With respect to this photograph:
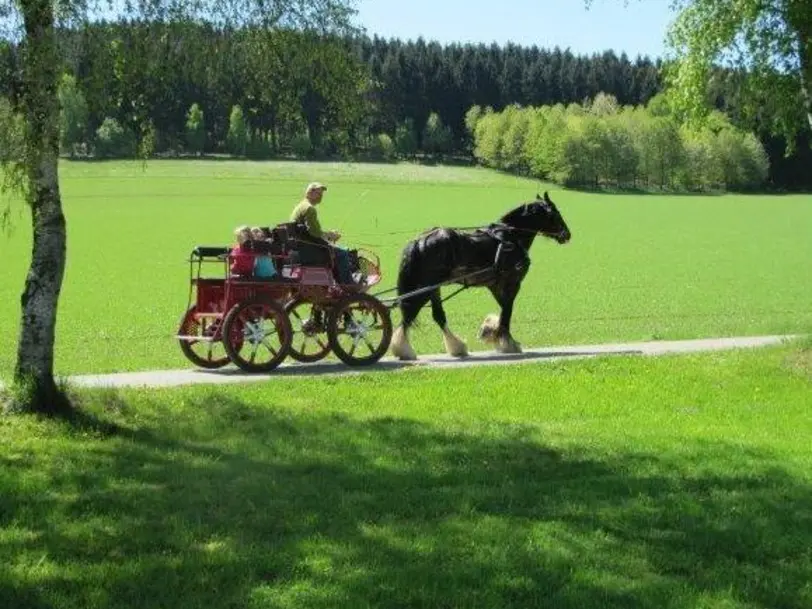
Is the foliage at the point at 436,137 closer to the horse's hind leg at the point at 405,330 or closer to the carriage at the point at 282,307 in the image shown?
the horse's hind leg at the point at 405,330

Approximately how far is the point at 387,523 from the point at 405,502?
1.73ft

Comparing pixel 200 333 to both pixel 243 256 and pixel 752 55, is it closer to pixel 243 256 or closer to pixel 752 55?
pixel 243 256

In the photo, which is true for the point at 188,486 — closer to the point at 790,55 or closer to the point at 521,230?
the point at 521,230

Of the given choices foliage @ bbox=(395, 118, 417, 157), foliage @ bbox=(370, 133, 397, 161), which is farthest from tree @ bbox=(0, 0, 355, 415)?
foliage @ bbox=(395, 118, 417, 157)

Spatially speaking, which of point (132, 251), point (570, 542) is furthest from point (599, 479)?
point (132, 251)

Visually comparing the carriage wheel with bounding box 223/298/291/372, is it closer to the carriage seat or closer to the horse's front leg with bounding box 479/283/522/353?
the carriage seat

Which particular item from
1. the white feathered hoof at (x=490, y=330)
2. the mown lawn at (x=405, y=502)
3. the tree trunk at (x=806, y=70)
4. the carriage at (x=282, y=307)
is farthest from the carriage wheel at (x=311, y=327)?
the tree trunk at (x=806, y=70)

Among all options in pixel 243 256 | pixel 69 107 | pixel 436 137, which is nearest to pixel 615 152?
pixel 436 137

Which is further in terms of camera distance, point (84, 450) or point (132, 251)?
point (132, 251)

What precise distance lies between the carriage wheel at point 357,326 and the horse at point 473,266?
2.34 ft

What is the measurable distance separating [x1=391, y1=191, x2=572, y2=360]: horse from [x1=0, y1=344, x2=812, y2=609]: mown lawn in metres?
3.79

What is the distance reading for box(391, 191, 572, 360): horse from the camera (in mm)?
15445

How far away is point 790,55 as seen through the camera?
15.1 meters

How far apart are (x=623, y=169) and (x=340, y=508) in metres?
125
